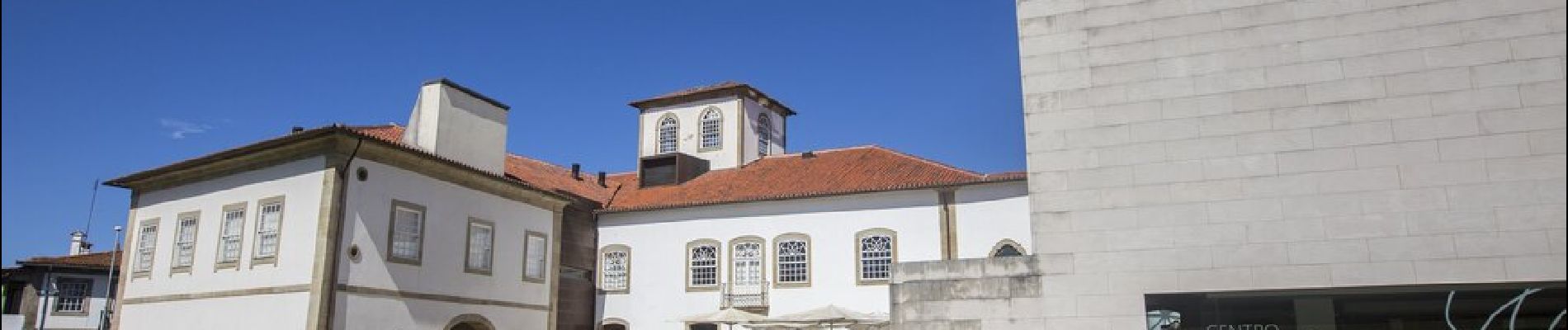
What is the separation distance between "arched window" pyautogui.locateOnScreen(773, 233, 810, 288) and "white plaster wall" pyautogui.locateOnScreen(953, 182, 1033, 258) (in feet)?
11.6

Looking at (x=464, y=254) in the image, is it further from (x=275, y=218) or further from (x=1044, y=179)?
(x=1044, y=179)

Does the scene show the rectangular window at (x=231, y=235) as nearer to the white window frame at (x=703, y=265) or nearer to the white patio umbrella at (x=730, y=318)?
the white patio umbrella at (x=730, y=318)

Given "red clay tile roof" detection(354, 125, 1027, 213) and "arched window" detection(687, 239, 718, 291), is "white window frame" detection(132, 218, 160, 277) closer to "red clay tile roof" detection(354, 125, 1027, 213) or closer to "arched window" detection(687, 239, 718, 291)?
"red clay tile roof" detection(354, 125, 1027, 213)

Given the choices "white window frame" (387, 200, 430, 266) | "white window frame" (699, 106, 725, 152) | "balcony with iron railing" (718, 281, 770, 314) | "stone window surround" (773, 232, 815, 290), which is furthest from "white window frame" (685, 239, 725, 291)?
"white window frame" (387, 200, 430, 266)

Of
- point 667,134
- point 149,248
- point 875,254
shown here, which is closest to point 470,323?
point 149,248

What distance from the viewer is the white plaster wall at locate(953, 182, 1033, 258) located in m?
20.8

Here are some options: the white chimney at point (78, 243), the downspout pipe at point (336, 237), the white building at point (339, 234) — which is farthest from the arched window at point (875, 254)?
the white chimney at point (78, 243)

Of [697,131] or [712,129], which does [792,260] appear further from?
[697,131]

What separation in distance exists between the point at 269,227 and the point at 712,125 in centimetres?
1325

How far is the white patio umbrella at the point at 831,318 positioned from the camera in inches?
814

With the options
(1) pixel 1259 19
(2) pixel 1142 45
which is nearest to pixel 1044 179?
(2) pixel 1142 45

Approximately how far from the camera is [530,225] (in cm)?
2136

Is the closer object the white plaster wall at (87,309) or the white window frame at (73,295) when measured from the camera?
the white plaster wall at (87,309)

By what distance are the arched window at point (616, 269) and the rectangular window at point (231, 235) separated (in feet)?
30.9
